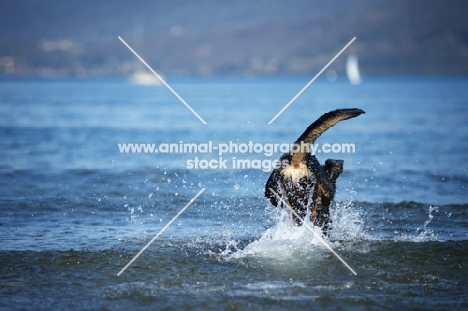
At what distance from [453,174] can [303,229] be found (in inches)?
398

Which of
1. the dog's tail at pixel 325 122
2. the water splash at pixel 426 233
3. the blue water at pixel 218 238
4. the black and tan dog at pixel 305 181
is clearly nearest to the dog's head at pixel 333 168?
the black and tan dog at pixel 305 181

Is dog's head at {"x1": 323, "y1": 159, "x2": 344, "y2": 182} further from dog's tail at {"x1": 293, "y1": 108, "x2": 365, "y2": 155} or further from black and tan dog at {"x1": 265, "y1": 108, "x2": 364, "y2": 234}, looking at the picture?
dog's tail at {"x1": 293, "y1": 108, "x2": 365, "y2": 155}

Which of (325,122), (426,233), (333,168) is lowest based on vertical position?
(426,233)

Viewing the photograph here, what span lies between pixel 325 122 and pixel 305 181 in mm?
937

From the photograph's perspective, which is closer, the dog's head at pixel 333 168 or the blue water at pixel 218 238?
the blue water at pixel 218 238

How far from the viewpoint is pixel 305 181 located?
Answer: 10.4 m

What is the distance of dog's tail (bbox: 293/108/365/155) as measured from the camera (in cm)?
980

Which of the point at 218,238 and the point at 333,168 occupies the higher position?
the point at 333,168

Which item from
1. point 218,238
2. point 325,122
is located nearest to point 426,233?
point 218,238

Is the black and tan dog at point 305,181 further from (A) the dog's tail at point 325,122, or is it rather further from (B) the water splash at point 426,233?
(B) the water splash at point 426,233

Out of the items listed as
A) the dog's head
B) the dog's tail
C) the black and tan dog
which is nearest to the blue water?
the black and tan dog

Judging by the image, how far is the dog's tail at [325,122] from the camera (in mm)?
9797

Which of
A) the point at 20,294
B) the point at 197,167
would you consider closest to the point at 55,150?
the point at 197,167

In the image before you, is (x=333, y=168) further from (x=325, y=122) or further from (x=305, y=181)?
(x=325, y=122)
